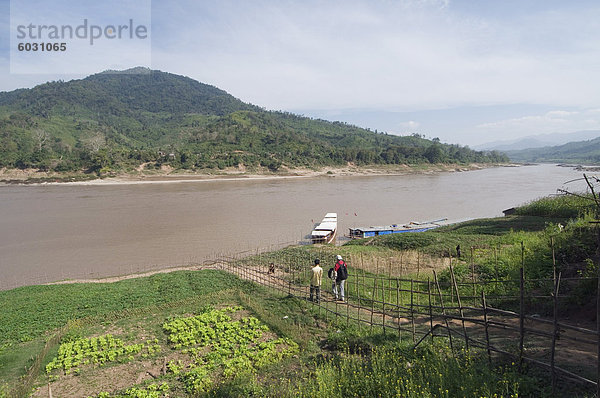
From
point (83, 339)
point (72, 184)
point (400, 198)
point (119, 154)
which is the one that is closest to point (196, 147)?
point (119, 154)

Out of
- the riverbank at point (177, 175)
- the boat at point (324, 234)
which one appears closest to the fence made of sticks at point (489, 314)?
the boat at point (324, 234)

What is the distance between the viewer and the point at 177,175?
79688 mm

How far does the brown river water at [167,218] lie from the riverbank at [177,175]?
6773mm

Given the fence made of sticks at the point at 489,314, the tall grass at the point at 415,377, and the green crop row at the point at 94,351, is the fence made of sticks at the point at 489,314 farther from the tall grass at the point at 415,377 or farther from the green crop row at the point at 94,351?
the green crop row at the point at 94,351

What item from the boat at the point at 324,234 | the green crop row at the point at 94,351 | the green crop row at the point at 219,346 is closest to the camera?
the green crop row at the point at 219,346

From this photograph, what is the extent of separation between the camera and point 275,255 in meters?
20.3

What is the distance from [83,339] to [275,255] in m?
11.3

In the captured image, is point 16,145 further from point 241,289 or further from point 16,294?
point 241,289

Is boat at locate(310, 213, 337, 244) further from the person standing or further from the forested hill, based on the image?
the forested hill

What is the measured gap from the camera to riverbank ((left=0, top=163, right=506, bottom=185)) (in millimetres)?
70062

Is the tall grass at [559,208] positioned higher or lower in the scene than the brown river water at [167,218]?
higher

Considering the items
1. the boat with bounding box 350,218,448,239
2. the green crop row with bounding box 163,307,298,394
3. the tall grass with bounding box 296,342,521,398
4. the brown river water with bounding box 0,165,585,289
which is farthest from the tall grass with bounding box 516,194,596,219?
the green crop row with bounding box 163,307,298,394

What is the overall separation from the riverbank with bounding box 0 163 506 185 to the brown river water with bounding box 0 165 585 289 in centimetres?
677

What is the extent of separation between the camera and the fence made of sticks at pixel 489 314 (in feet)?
19.0
